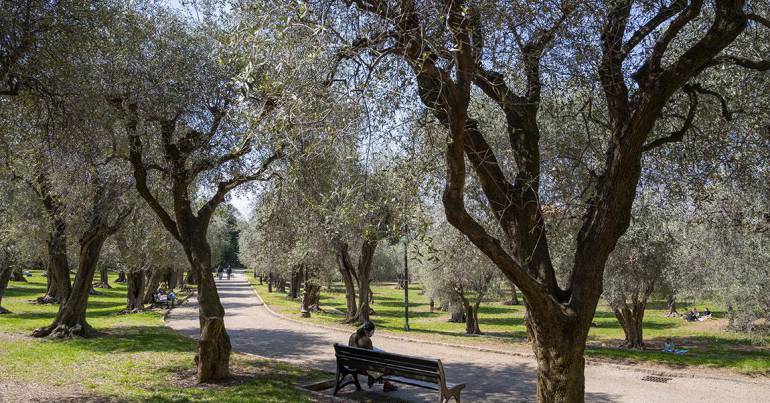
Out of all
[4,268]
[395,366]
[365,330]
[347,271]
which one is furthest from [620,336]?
[4,268]

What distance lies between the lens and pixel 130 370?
1083cm

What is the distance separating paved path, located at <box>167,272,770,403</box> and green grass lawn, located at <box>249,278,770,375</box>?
156 centimetres

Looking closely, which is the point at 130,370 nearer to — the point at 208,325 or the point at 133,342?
the point at 208,325

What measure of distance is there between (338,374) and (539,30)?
Result: 6.26m

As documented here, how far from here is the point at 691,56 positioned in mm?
5770

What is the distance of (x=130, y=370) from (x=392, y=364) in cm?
560

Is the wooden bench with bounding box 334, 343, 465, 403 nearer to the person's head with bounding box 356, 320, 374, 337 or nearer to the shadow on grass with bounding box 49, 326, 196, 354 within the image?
the person's head with bounding box 356, 320, 374, 337

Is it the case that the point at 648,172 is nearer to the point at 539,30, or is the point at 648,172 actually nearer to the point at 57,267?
the point at 539,30

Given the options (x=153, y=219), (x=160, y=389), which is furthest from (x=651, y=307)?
(x=160, y=389)

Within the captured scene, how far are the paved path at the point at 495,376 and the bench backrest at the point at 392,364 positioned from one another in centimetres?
79

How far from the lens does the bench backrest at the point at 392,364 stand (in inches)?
316

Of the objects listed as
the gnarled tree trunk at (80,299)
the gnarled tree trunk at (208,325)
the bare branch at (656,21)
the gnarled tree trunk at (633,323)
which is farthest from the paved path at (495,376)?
the gnarled tree trunk at (633,323)

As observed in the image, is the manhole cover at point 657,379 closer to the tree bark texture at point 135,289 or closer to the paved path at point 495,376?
the paved path at point 495,376

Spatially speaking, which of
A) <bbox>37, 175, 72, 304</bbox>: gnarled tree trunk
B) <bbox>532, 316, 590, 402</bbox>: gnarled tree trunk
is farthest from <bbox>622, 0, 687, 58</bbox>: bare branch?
<bbox>37, 175, 72, 304</bbox>: gnarled tree trunk
